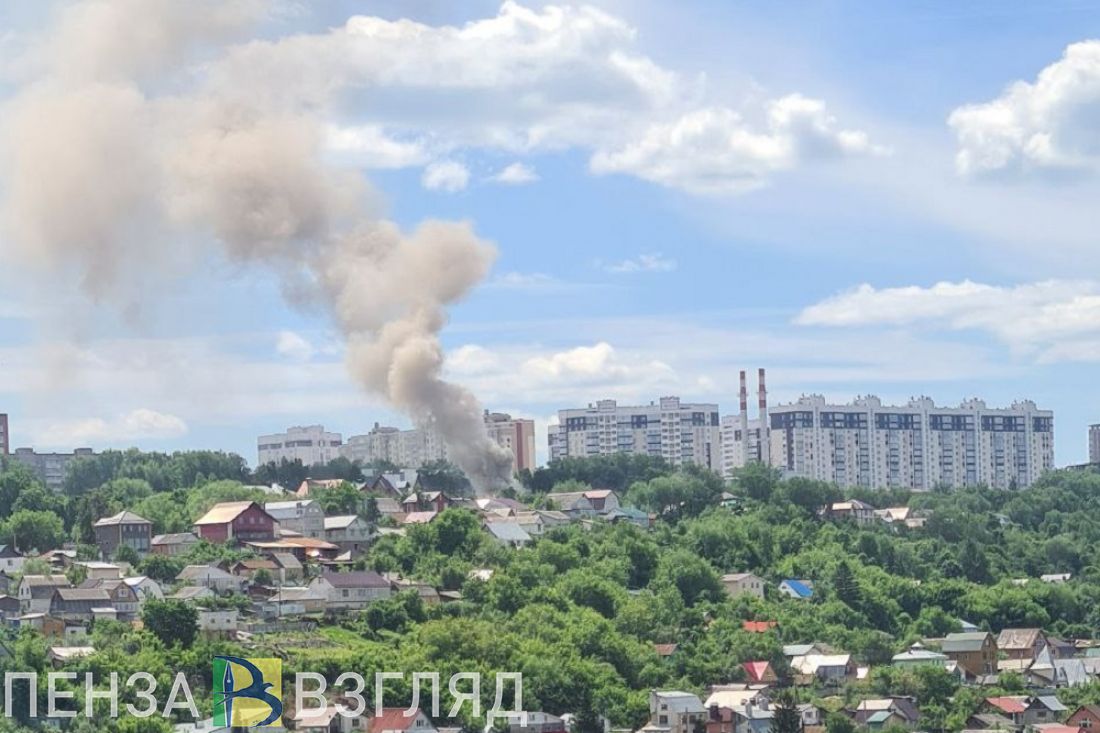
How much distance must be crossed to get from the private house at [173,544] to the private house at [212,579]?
Answer: 16.4 feet

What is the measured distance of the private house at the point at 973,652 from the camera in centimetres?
6612

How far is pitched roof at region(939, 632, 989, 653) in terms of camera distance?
66500mm

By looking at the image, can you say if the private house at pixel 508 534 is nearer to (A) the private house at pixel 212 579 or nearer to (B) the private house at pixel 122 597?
(A) the private house at pixel 212 579

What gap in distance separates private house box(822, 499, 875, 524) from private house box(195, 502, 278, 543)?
24.2 metres

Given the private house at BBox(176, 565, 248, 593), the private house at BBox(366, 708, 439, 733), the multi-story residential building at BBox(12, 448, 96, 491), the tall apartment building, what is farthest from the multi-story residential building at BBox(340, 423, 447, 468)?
the private house at BBox(366, 708, 439, 733)

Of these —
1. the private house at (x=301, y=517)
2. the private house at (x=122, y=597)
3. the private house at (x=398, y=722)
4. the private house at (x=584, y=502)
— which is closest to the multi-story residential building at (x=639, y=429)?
the private house at (x=584, y=502)

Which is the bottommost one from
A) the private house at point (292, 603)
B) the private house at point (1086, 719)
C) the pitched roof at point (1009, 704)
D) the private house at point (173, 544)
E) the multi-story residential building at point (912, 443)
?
the private house at point (1086, 719)

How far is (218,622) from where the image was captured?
57.3m

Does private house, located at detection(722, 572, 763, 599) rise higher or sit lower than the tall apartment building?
lower

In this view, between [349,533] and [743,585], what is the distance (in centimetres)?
1162

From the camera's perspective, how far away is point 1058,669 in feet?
217

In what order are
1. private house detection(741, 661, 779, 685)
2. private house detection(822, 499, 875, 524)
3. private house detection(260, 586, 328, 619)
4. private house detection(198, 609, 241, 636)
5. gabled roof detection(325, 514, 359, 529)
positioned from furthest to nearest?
private house detection(822, 499, 875, 524)
gabled roof detection(325, 514, 359, 529)
private house detection(260, 586, 328, 619)
private house detection(741, 661, 779, 685)
private house detection(198, 609, 241, 636)

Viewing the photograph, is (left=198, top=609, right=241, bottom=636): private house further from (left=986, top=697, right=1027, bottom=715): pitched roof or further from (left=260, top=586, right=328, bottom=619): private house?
(left=986, top=697, right=1027, bottom=715): pitched roof

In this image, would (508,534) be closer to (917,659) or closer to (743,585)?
(743,585)
